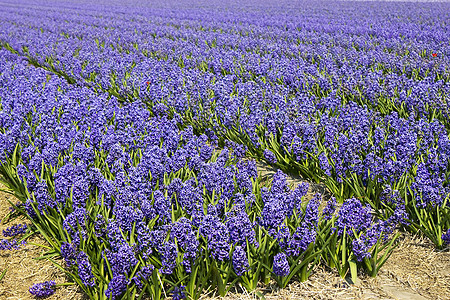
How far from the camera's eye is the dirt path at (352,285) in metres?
3.74

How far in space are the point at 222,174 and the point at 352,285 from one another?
1.84m

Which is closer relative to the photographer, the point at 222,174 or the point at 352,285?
the point at 352,285

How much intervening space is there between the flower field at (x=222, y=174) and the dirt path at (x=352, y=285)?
0.11 meters

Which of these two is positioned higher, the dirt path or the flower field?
the flower field

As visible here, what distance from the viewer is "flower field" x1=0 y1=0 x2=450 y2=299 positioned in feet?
12.4

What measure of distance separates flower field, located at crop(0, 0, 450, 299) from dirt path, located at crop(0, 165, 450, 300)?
0.37 ft

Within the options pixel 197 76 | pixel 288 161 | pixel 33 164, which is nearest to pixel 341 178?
pixel 288 161

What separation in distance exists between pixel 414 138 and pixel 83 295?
4.24m

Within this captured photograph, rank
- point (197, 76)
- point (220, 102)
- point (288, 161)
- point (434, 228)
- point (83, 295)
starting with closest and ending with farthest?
point (83, 295)
point (434, 228)
point (288, 161)
point (220, 102)
point (197, 76)

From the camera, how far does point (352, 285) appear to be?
3.83m

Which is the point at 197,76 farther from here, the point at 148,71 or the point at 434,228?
the point at 434,228

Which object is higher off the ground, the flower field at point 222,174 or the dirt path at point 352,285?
the flower field at point 222,174

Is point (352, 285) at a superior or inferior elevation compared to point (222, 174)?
inferior

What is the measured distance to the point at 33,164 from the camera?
5.15 meters
